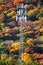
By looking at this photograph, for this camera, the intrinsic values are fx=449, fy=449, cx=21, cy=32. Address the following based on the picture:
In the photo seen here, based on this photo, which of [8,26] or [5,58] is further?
[8,26]

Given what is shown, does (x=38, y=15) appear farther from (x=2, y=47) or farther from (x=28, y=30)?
(x=2, y=47)

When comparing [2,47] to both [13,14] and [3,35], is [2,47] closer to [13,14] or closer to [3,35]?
[3,35]

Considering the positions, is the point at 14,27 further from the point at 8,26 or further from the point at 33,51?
the point at 33,51

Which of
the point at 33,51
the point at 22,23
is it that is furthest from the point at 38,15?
the point at 33,51

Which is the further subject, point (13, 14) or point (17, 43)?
point (13, 14)

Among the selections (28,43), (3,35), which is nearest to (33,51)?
(28,43)
